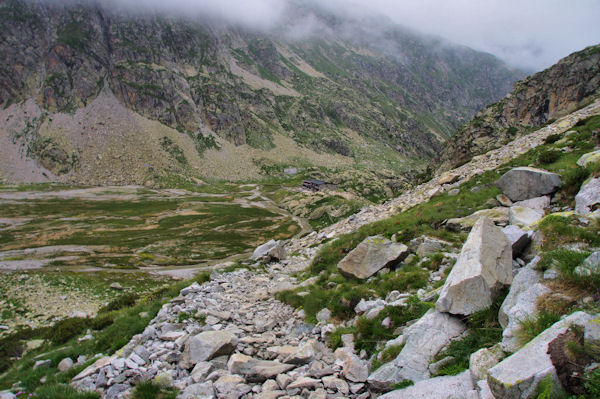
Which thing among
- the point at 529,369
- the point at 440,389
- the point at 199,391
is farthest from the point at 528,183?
the point at 199,391

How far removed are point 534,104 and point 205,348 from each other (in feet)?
234

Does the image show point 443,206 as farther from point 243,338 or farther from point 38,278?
point 38,278

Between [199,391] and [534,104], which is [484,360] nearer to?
[199,391]

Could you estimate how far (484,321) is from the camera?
680 cm

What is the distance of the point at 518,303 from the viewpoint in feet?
19.7

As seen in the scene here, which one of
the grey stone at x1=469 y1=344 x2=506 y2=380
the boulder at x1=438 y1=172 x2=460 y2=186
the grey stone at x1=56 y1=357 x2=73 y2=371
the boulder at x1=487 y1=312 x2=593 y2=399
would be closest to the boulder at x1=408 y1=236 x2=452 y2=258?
the grey stone at x1=469 y1=344 x2=506 y2=380

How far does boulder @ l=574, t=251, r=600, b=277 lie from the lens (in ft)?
17.9

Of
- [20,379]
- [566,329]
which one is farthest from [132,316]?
[566,329]

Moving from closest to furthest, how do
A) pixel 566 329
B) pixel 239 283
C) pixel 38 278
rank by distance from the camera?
pixel 566 329, pixel 239 283, pixel 38 278

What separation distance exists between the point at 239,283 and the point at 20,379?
1061 centimetres

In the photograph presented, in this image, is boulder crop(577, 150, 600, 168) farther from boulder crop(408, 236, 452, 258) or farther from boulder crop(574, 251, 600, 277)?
boulder crop(574, 251, 600, 277)

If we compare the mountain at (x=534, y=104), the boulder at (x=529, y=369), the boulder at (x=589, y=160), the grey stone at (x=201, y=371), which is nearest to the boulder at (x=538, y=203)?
the boulder at (x=589, y=160)

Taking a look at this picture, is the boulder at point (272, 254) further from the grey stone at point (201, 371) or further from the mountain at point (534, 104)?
the mountain at point (534, 104)

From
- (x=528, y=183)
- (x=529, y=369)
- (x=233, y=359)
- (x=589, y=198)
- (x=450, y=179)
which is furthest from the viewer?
(x=450, y=179)
